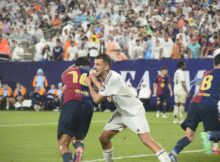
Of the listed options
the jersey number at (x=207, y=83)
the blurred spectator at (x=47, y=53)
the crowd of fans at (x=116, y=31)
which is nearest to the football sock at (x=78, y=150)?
the jersey number at (x=207, y=83)

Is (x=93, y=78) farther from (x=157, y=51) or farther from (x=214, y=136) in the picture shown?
(x=157, y=51)

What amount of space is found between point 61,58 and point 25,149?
1667cm

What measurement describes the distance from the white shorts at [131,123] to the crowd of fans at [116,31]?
1692 centimetres

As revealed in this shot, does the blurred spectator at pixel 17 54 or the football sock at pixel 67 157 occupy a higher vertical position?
the football sock at pixel 67 157

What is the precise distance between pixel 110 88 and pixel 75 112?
2.43 feet

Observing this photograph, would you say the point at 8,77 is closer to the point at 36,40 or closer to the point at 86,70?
the point at 36,40

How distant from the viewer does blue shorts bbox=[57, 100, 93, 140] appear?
12.2m

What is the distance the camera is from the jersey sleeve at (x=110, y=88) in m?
12.1

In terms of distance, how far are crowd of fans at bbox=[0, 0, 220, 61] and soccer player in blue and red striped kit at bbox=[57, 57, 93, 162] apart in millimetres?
17019

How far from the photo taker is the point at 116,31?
1240 inches

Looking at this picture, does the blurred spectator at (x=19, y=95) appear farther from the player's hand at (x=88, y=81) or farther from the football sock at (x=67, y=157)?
the football sock at (x=67, y=157)

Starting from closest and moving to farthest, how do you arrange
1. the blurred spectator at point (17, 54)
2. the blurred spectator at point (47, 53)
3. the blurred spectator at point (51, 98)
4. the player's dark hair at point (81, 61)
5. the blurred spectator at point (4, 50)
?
the player's dark hair at point (81, 61) → the blurred spectator at point (51, 98) → the blurred spectator at point (47, 53) → the blurred spectator at point (4, 50) → the blurred spectator at point (17, 54)

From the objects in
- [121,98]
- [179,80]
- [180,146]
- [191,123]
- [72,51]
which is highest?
[121,98]

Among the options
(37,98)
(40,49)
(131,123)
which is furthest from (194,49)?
(131,123)
